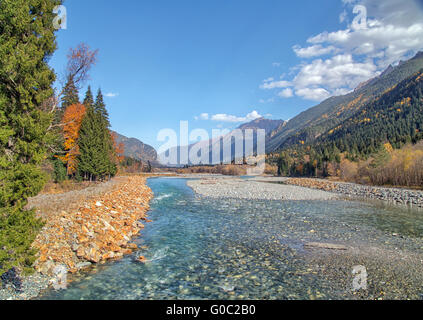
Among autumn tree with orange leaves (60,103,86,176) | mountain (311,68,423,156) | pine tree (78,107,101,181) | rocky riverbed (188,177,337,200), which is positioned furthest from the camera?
mountain (311,68,423,156)

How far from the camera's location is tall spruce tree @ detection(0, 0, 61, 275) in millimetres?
5525

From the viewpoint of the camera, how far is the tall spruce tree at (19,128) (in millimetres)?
5525

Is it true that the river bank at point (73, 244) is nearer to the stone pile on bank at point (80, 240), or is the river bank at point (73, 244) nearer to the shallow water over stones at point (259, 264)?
the stone pile on bank at point (80, 240)

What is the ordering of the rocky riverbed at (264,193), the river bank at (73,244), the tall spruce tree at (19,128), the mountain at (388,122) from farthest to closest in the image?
the mountain at (388,122) → the rocky riverbed at (264,193) → the river bank at (73,244) → the tall spruce tree at (19,128)

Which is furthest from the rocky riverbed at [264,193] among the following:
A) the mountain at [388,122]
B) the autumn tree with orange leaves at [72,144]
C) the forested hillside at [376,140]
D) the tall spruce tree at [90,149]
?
the mountain at [388,122]

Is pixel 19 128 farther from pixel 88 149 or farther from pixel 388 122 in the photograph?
pixel 388 122

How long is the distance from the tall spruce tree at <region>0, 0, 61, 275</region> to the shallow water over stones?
1869 millimetres

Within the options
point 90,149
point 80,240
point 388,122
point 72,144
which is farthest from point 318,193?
point 388,122

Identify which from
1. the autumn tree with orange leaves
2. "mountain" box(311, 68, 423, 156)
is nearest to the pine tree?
the autumn tree with orange leaves

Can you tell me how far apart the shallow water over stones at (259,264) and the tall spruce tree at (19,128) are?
187 cm

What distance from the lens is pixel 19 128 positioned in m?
5.96

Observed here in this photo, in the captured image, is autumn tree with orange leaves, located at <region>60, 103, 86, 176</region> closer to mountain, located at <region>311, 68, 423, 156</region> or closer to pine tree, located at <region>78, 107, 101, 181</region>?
pine tree, located at <region>78, 107, 101, 181</region>

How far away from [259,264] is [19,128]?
28.5 ft
